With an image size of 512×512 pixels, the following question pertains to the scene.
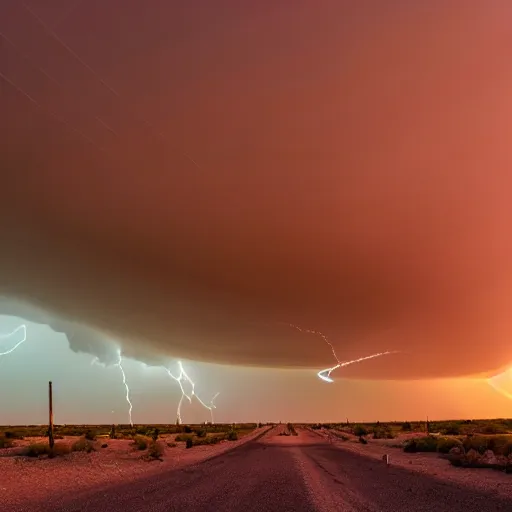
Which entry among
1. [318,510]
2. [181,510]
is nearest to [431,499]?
[318,510]

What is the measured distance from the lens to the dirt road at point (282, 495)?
13.6 meters

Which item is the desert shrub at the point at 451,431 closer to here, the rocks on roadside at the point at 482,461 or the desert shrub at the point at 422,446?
Answer: the desert shrub at the point at 422,446

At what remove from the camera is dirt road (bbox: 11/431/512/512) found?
13.6m

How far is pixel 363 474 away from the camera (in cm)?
2347

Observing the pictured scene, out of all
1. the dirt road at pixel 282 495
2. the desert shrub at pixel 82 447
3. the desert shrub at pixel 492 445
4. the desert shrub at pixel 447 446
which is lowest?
the desert shrub at pixel 447 446

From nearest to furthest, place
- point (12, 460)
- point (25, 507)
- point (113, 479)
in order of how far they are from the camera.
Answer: point (25, 507) < point (113, 479) < point (12, 460)

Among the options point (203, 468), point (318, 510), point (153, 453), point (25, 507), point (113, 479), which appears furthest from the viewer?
point (153, 453)

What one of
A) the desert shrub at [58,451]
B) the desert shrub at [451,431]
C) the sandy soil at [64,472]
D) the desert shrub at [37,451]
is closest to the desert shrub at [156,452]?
the sandy soil at [64,472]

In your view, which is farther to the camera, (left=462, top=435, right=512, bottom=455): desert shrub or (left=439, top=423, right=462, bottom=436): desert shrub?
(left=439, top=423, right=462, bottom=436): desert shrub

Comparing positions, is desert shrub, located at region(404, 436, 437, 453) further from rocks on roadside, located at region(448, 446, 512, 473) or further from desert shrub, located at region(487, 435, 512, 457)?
rocks on roadside, located at region(448, 446, 512, 473)

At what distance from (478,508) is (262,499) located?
19.3 feet

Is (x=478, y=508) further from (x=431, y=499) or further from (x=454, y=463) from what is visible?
(x=454, y=463)

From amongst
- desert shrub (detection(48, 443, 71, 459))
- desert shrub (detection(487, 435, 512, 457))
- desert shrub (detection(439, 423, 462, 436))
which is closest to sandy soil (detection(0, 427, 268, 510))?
desert shrub (detection(48, 443, 71, 459))

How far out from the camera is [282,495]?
1577cm
